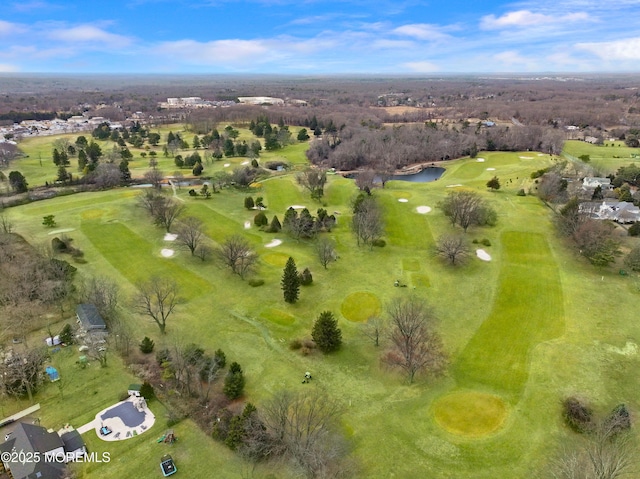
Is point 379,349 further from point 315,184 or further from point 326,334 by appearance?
point 315,184

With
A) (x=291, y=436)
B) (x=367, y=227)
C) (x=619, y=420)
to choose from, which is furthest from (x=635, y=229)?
(x=291, y=436)

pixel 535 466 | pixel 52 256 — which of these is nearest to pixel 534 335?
pixel 535 466

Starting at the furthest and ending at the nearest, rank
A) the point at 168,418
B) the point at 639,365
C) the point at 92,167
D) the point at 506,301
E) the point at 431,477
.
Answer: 1. the point at 92,167
2. the point at 506,301
3. the point at 639,365
4. the point at 168,418
5. the point at 431,477

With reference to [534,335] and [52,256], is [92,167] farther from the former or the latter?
[534,335]

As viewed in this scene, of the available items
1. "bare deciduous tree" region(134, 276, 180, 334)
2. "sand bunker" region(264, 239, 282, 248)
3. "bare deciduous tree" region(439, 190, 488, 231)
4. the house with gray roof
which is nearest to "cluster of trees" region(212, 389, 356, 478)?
the house with gray roof

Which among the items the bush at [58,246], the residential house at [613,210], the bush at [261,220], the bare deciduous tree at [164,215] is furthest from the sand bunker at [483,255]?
the bush at [58,246]

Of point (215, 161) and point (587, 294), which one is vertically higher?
point (215, 161)

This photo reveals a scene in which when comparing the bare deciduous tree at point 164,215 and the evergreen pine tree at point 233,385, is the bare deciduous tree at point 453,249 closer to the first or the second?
the evergreen pine tree at point 233,385
